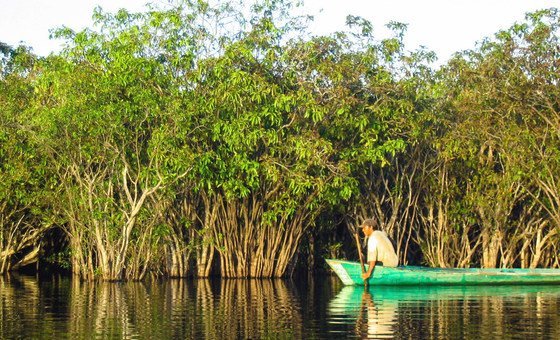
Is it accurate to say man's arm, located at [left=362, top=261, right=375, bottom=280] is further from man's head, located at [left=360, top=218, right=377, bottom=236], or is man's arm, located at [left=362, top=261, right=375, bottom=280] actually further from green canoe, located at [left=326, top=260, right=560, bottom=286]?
man's head, located at [left=360, top=218, right=377, bottom=236]

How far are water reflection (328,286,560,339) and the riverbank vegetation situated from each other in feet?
16.4

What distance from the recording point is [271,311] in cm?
1922

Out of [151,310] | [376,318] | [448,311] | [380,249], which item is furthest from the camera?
[380,249]

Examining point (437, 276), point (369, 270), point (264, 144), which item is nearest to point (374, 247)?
point (369, 270)

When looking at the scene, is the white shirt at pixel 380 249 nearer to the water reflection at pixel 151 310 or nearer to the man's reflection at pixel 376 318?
the water reflection at pixel 151 310

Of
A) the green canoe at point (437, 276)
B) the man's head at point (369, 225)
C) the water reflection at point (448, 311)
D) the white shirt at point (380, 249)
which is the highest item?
the man's head at point (369, 225)

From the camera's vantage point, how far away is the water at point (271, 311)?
15.4m

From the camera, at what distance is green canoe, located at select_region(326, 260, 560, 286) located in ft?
84.8

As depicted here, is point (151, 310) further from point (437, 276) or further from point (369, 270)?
point (437, 276)

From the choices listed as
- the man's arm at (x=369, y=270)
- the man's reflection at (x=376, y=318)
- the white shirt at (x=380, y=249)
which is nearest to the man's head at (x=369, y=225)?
the white shirt at (x=380, y=249)

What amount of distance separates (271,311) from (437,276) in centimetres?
857

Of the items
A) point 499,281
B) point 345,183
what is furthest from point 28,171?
point 499,281

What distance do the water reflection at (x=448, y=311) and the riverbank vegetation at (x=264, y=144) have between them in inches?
197

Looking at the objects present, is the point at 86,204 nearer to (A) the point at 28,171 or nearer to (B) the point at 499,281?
(A) the point at 28,171
